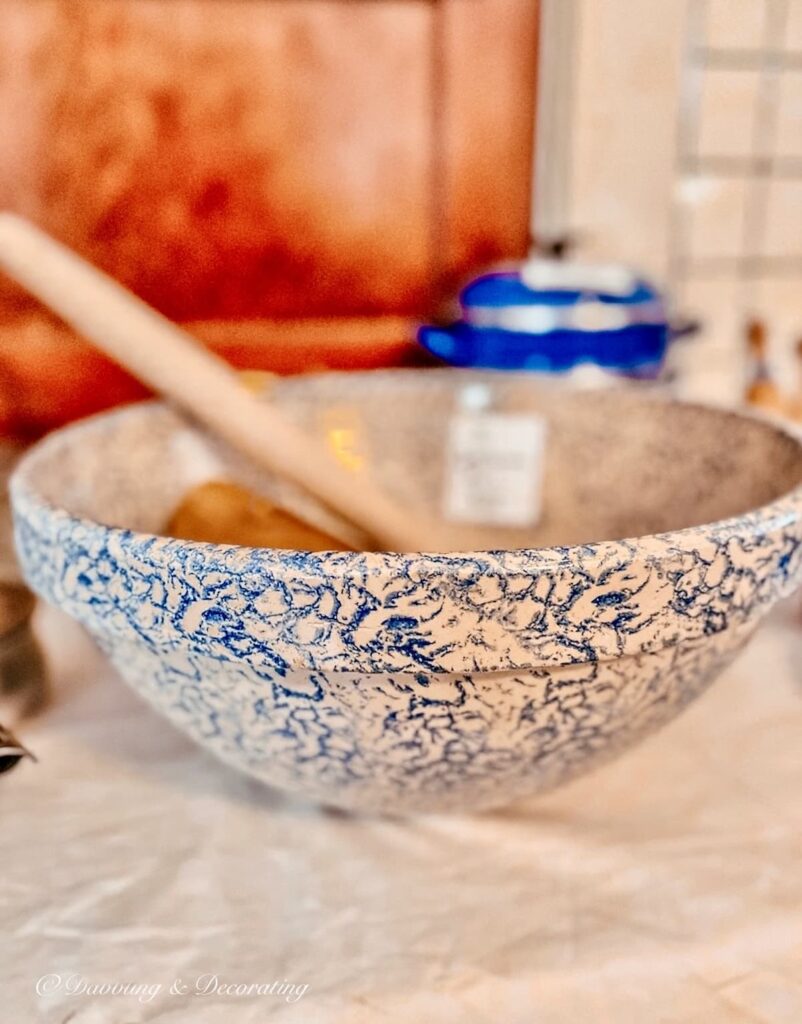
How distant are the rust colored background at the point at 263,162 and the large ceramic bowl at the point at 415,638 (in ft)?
1.34

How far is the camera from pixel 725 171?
38.6 inches

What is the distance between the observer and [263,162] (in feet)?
2.60

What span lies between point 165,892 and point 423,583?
204mm

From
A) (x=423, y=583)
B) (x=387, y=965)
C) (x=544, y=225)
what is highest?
(x=544, y=225)

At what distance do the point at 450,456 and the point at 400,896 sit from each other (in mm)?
329

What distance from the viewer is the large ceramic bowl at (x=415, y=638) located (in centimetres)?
28

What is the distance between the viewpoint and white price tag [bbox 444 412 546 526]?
60cm

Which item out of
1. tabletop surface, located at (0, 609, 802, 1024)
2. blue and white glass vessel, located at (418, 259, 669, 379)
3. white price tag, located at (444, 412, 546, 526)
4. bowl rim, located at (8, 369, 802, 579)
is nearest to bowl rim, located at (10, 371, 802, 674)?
bowl rim, located at (8, 369, 802, 579)

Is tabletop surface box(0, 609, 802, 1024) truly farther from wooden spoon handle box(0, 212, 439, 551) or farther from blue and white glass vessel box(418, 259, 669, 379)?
blue and white glass vessel box(418, 259, 669, 379)

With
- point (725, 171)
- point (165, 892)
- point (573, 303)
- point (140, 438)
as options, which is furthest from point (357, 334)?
point (165, 892)

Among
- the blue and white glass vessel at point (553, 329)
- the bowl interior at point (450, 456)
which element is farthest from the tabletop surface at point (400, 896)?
the blue and white glass vessel at point (553, 329)

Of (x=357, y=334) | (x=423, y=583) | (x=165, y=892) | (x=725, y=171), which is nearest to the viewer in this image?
(x=423, y=583)

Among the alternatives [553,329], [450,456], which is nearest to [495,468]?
[450,456]

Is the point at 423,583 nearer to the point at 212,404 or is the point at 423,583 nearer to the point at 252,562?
the point at 252,562
